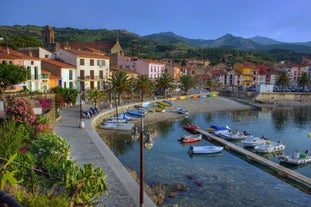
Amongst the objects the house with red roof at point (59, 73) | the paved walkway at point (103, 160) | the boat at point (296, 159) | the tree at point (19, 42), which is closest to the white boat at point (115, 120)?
the paved walkway at point (103, 160)

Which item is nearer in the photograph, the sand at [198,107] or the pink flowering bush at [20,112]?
the pink flowering bush at [20,112]

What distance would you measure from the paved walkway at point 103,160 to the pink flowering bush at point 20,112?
4355 mm

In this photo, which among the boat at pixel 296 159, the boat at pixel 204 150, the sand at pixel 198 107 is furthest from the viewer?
the sand at pixel 198 107

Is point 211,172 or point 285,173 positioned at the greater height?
point 285,173

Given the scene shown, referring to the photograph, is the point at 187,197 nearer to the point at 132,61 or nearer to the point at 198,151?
the point at 198,151

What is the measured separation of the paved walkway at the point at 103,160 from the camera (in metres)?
15.8

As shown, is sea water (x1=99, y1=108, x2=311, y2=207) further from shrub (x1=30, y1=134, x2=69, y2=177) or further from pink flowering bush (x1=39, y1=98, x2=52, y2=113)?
pink flowering bush (x1=39, y1=98, x2=52, y2=113)

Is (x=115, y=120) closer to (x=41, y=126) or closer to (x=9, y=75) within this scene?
(x=9, y=75)

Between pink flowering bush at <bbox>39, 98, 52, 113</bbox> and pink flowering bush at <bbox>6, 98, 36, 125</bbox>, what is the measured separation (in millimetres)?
9887

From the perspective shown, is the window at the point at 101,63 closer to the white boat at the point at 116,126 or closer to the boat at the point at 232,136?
the white boat at the point at 116,126

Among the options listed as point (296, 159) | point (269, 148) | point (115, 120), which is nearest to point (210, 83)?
point (115, 120)

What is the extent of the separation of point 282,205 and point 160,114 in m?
36.6

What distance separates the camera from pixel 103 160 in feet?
73.4

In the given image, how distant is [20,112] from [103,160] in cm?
747
